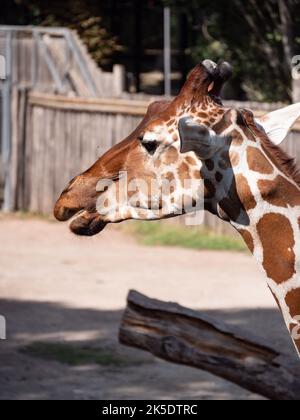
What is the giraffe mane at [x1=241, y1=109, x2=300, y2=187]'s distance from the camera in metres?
4.22

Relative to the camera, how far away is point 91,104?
1698cm

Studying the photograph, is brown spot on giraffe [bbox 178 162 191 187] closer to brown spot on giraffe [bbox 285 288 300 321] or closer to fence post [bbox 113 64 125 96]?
brown spot on giraffe [bbox 285 288 300 321]

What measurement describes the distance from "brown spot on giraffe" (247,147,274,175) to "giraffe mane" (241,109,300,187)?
0.04m

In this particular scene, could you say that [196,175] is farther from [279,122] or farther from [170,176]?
[279,122]

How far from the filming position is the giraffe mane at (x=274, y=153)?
4.22 m

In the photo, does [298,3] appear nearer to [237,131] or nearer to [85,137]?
[85,137]

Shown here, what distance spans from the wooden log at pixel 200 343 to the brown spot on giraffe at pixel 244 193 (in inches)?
98.8

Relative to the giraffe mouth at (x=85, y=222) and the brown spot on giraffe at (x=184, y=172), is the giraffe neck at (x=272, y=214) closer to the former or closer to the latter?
the brown spot on giraffe at (x=184, y=172)

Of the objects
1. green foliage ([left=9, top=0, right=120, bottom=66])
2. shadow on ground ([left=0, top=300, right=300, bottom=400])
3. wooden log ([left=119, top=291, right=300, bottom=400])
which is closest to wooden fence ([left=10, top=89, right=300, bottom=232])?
green foliage ([left=9, top=0, right=120, bottom=66])

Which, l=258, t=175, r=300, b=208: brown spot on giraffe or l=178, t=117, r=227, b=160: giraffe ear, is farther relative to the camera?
l=258, t=175, r=300, b=208: brown spot on giraffe

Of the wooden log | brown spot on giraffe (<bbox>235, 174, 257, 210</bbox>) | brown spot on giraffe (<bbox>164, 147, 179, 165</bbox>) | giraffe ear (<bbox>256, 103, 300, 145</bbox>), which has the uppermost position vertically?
giraffe ear (<bbox>256, 103, 300, 145</bbox>)

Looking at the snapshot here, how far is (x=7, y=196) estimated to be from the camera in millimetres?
18312

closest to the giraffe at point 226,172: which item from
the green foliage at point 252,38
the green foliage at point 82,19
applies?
the green foliage at point 252,38

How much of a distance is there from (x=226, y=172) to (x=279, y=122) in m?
0.33
